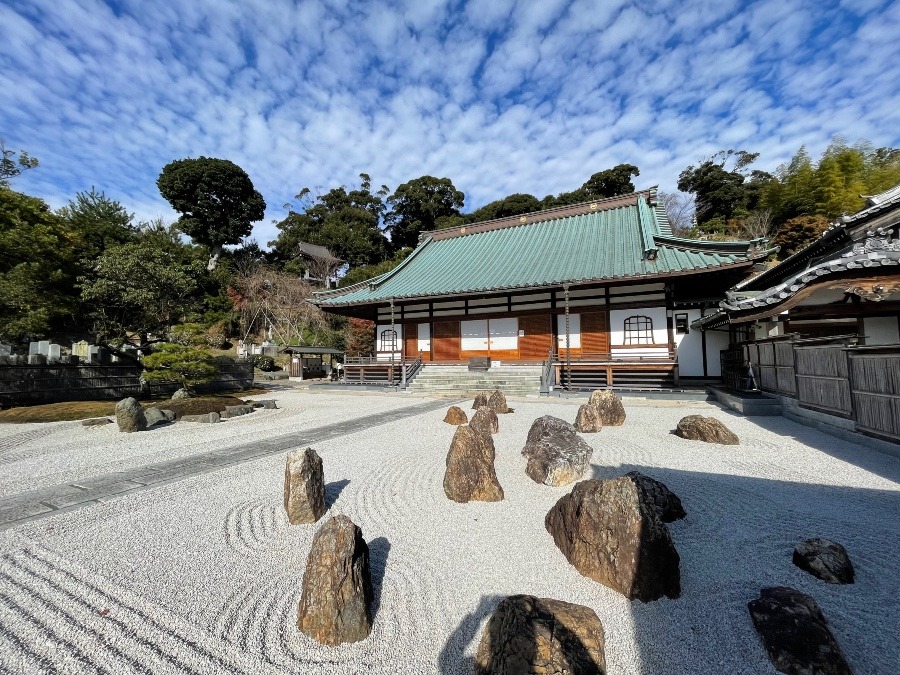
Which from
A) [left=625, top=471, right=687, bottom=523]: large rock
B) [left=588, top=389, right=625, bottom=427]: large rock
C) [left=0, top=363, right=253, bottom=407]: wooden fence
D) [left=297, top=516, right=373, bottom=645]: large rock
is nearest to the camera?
[left=297, top=516, right=373, bottom=645]: large rock

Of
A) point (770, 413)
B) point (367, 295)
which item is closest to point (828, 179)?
point (770, 413)

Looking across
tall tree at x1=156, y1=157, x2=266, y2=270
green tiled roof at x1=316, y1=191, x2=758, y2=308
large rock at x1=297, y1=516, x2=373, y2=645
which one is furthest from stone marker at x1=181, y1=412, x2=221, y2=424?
tall tree at x1=156, y1=157, x2=266, y2=270

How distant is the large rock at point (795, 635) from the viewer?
1.81 meters

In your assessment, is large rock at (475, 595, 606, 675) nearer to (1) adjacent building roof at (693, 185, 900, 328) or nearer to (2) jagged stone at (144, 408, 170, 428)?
(1) adjacent building roof at (693, 185, 900, 328)

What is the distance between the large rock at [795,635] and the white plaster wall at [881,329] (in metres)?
8.45

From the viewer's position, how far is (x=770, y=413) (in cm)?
831

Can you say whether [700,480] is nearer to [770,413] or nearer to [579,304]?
[770,413]

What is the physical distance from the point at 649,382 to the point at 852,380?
278 inches

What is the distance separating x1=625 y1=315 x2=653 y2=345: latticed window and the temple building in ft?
0.11

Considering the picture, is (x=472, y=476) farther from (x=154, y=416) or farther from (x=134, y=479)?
(x=154, y=416)

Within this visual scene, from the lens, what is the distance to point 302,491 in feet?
12.2

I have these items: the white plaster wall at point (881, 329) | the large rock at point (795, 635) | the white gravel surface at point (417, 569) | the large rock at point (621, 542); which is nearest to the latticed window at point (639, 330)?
the white plaster wall at point (881, 329)

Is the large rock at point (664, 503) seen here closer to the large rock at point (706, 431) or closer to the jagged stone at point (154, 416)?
the large rock at point (706, 431)

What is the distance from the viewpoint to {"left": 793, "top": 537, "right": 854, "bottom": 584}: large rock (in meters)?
2.51
